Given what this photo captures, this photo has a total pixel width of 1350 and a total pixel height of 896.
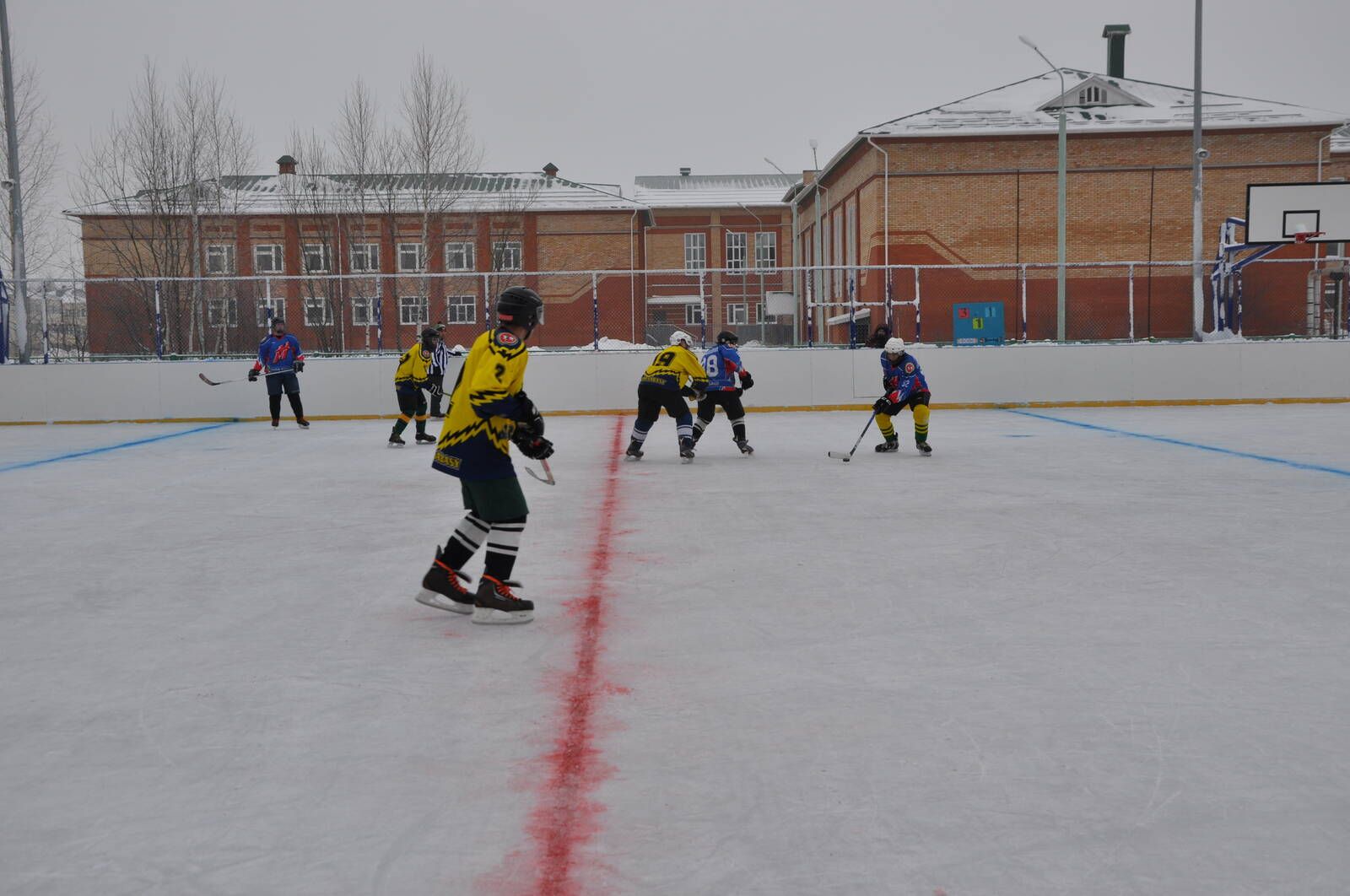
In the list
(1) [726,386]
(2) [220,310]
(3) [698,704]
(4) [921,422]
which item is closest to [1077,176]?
(2) [220,310]

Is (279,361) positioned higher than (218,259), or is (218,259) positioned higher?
(218,259)

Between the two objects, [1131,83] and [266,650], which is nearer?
[266,650]

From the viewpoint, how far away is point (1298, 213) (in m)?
23.7

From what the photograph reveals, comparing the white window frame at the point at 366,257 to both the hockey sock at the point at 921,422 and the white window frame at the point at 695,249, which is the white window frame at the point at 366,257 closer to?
the white window frame at the point at 695,249

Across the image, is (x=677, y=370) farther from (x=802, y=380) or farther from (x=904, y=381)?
(x=802, y=380)

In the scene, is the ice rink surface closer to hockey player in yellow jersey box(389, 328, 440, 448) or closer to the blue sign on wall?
hockey player in yellow jersey box(389, 328, 440, 448)

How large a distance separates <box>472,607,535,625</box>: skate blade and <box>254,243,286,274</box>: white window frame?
41.3 meters

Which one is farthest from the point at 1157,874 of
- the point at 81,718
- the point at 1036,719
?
the point at 81,718

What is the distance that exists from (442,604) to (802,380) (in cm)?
1608

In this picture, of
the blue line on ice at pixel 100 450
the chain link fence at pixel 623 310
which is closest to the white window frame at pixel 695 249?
the chain link fence at pixel 623 310

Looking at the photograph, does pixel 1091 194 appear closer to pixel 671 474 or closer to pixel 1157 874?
pixel 671 474

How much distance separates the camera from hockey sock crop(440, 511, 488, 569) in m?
5.48

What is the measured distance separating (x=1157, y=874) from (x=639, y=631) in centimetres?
270

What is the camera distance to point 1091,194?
34.6 metres
